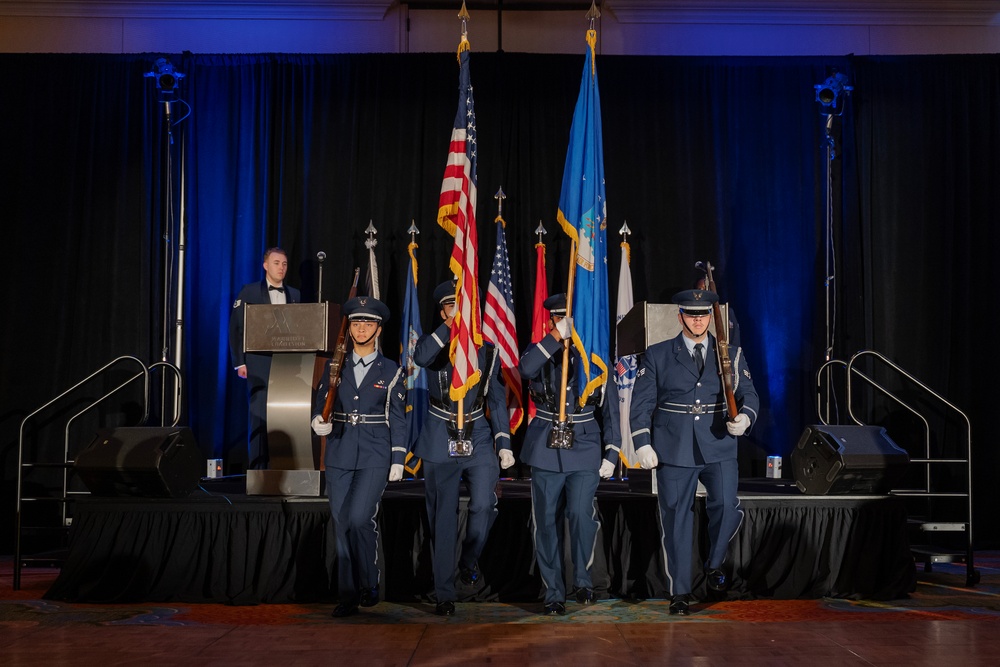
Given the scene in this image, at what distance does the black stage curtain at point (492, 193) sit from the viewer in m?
8.86

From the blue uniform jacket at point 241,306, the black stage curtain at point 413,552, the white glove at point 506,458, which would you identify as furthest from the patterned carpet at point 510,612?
the blue uniform jacket at point 241,306

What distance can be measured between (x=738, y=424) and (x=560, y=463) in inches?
37.9

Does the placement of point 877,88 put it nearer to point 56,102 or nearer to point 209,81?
point 209,81

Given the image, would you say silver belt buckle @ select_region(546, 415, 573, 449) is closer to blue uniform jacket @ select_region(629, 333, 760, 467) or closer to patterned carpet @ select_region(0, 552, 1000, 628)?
blue uniform jacket @ select_region(629, 333, 760, 467)

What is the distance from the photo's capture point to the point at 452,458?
17.6 feet

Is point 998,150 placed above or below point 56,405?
above

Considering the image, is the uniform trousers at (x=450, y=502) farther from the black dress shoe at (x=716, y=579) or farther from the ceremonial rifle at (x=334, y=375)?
the black dress shoe at (x=716, y=579)

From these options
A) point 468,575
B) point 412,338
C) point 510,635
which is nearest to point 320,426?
point 468,575

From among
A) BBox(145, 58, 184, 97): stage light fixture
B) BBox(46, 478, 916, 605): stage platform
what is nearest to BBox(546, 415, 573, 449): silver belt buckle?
BBox(46, 478, 916, 605): stage platform

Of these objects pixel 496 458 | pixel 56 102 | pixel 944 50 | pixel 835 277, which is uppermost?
pixel 944 50

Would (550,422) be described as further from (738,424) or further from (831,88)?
(831,88)

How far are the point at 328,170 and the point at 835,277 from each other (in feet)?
15.4

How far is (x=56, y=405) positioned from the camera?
876 centimetres

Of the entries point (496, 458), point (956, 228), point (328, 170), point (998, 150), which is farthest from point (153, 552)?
point (998, 150)
